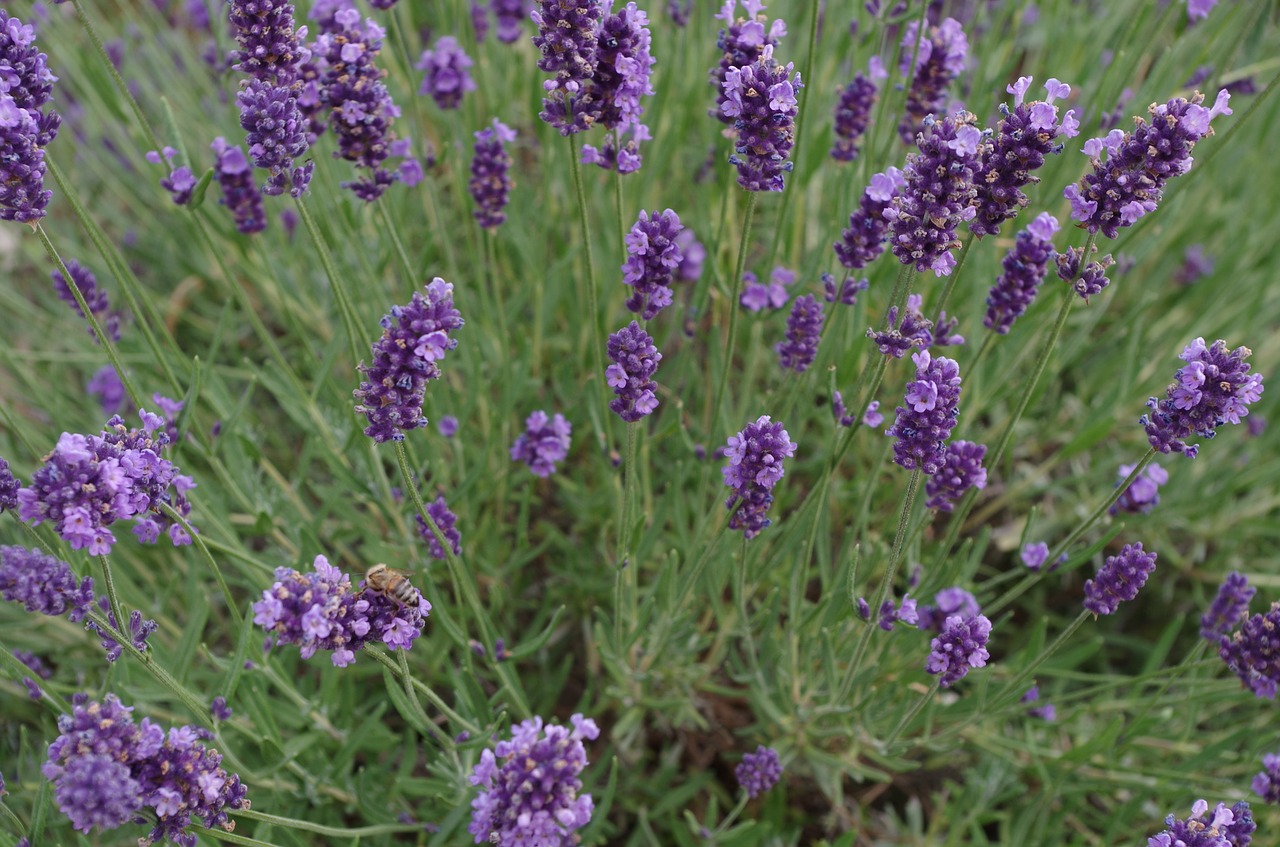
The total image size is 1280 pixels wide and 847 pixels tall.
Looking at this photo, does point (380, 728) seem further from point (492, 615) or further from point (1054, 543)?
point (1054, 543)

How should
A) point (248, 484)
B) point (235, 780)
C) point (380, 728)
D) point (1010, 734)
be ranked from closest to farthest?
point (235, 780) → point (380, 728) → point (248, 484) → point (1010, 734)

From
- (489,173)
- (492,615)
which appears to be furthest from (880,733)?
(489,173)

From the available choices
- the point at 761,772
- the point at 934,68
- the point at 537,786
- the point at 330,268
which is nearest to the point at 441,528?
the point at 330,268

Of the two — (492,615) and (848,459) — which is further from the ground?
(848,459)

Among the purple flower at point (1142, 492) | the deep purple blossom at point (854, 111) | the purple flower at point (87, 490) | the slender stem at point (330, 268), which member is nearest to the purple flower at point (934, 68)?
the deep purple blossom at point (854, 111)

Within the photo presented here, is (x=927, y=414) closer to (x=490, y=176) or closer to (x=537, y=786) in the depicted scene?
(x=537, y=786)

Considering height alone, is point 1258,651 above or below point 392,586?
above

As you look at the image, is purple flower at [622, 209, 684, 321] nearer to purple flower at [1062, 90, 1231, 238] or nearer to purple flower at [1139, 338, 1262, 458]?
purple flower at [1062, 90, 1231, 238]
